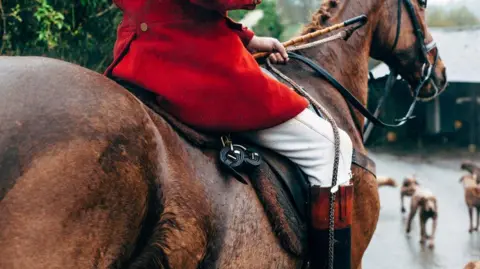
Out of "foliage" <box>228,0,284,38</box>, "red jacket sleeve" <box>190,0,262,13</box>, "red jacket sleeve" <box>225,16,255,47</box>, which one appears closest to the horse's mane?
"red jacket sleeve" <box>225,16,255,47</box>

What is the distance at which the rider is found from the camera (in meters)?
2.67

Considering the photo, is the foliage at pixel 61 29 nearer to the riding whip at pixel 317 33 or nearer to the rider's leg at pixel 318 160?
the riding whip at pixel 317 33

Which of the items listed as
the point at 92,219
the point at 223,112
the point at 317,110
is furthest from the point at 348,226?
the point at 92,219

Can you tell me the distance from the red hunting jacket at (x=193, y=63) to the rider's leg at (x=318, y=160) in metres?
0.22

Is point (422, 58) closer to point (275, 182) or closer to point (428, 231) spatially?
point (275, 182)

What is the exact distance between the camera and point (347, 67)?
164 inches

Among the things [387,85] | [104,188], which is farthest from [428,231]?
[104,188]

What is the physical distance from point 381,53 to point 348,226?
5.49ft

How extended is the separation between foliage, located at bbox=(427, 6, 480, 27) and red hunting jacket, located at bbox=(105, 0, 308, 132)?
3196 cm

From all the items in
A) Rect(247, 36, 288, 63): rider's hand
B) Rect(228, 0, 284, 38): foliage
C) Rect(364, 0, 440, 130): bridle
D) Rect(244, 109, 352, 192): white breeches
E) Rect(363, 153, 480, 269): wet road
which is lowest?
Rect(228, 0, 284, 38): foliage

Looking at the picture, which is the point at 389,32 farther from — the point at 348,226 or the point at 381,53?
the point at 348,226

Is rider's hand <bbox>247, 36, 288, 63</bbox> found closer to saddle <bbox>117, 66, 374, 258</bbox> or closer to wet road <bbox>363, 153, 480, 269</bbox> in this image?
saddle <bbox>117, 66, 374, 258</bbox>

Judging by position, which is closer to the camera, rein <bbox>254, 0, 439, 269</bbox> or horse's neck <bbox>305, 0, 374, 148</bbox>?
rein <bbox>254, 0, 439, 269</bbox>

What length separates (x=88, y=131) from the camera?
2.11 m
